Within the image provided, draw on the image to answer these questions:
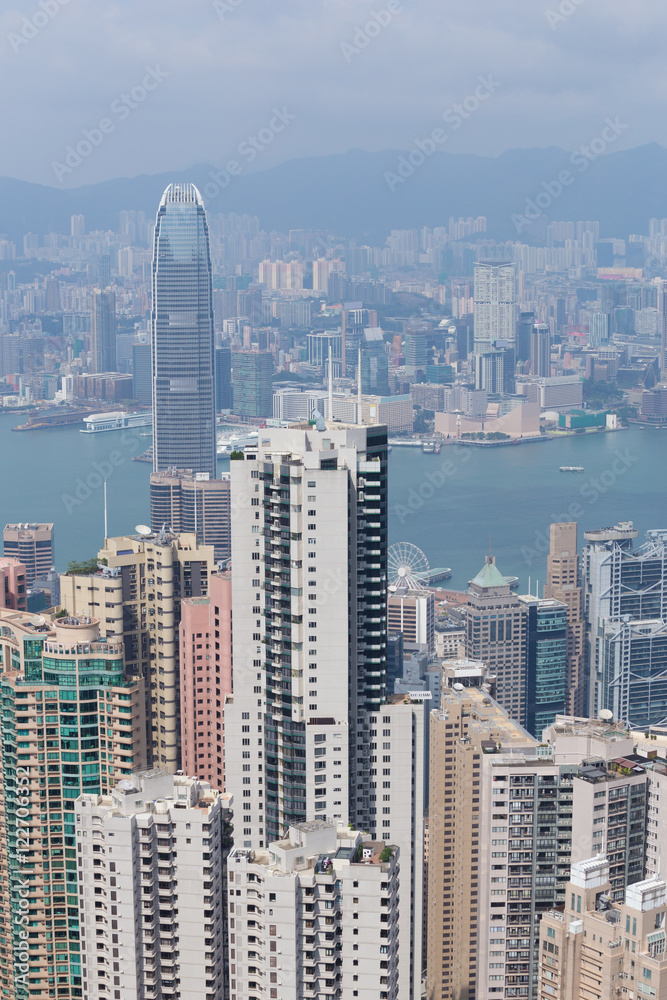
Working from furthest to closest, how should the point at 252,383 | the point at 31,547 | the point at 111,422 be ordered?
the point at 252,383, the point at 111,422, the point at 31,547

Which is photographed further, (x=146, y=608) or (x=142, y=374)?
(x=142, y=374)

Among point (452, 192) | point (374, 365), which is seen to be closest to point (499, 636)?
point (374, 365)

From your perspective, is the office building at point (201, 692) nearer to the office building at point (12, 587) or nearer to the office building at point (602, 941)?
the office building at point (12, 587)

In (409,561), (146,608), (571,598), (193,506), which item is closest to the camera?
(146,608)

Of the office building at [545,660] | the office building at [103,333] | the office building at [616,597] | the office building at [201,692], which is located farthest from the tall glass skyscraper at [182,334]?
the office building at [201,692]

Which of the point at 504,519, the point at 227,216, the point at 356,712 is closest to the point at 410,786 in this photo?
the point at 356,712

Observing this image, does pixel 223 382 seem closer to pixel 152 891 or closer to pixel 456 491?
pixel 456 491

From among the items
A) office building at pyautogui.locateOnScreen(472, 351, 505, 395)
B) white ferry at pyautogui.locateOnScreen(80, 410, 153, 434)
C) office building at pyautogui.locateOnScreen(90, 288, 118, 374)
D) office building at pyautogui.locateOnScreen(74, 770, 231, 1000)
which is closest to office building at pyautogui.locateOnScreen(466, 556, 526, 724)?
office building at pyautogui.locateOnScreen(74, 770, 231, 1000)
